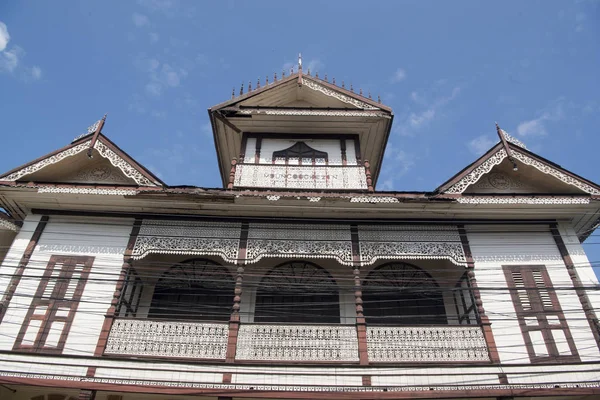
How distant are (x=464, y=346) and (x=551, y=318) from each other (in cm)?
212

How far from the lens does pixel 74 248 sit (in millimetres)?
10539

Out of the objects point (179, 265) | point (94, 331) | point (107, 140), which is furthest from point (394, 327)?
point (107, 140)

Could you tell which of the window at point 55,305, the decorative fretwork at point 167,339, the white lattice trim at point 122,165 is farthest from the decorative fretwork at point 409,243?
the window at point 55,305

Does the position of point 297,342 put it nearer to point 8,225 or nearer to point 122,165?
point 122,165

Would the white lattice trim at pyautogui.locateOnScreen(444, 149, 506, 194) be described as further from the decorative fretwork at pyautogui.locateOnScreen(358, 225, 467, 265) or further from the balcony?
the balcony

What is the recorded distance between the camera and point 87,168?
39.7 ft

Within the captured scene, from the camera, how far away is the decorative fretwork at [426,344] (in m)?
9.02

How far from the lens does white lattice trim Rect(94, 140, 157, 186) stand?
35.8ft

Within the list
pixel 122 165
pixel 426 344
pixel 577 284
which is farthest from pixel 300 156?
pixel 577 284

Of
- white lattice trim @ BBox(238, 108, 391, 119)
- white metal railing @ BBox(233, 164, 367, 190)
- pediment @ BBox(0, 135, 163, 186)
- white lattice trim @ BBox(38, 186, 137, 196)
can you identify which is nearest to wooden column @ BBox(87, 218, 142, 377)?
white lattice trim @ BBox(38, 186, 137, 196)

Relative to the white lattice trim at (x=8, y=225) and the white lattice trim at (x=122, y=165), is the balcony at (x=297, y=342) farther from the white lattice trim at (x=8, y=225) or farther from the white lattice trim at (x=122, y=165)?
the white lattice trim at (x=8, y=225)

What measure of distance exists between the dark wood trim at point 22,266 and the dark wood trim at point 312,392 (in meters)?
1.79

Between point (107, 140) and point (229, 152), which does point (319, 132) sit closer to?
point (229, 152)

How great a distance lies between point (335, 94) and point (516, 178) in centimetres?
570
